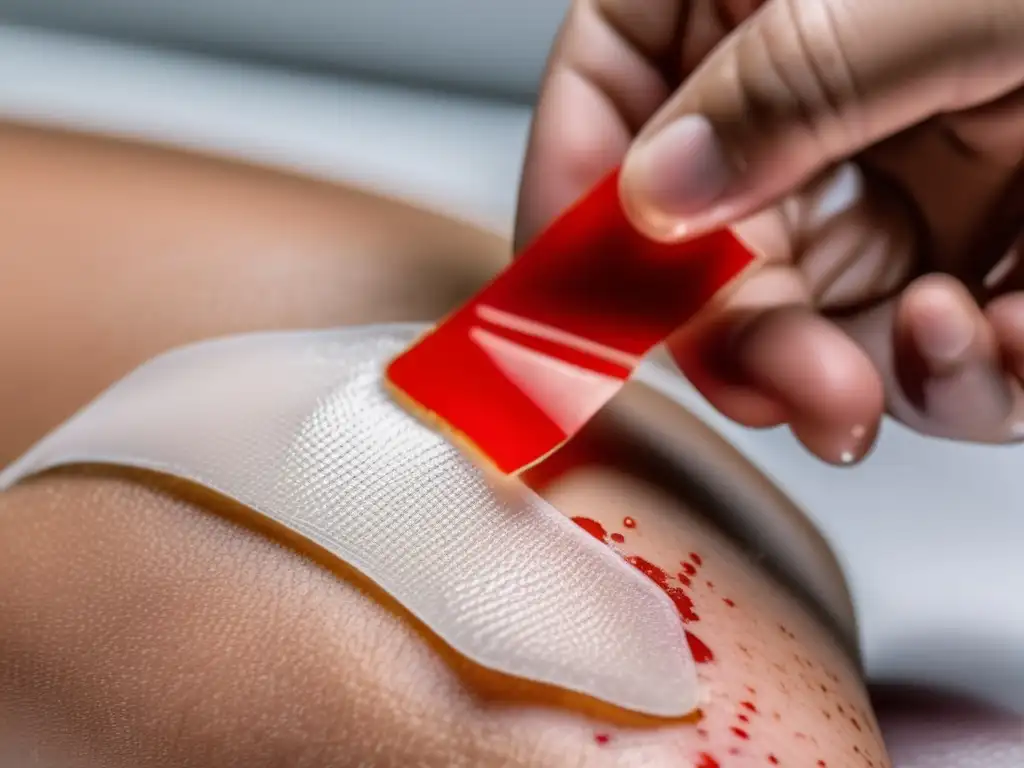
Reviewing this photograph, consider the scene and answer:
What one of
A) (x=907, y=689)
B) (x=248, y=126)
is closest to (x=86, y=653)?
(x=907, y=689)

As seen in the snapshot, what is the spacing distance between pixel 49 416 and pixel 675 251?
431 millimetres

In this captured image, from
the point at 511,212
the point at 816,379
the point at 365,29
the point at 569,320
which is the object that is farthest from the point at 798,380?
the point at 365,29

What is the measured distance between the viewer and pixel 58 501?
0.50 meters

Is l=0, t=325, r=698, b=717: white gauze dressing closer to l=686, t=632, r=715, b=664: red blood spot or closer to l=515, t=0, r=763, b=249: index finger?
l=686, t=632, r=715, b=664: red blood spot

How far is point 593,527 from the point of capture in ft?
1.56

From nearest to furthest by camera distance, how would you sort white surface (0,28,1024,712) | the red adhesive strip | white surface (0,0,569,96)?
1. the red adhesive strip
2. white surface (0,28,1024,712)
3. white surface (0,0,569,96)

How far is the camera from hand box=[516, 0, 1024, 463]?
453mm

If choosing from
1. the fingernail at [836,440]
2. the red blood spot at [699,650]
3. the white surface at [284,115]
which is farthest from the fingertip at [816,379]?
the white surface at [284,115]

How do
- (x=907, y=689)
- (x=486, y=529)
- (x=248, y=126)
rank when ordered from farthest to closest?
(x=248, y=126), (x=907, y=689), (x=486, y=529)

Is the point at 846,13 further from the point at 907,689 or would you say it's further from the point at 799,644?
the point at 907,689

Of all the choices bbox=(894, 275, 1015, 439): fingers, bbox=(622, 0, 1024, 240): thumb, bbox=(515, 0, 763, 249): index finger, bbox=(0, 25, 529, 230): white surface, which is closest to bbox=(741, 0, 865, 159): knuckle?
bbox=(622, 0, 1024, 240): thumb

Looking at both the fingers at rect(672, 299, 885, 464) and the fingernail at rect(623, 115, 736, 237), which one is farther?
the fingers at rect(672, 299, 885, 464)

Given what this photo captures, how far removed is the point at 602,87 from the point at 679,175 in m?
0.29

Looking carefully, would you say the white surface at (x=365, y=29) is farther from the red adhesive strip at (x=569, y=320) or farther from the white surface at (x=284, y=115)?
the red adhesive strip at (x=569, y=320)
